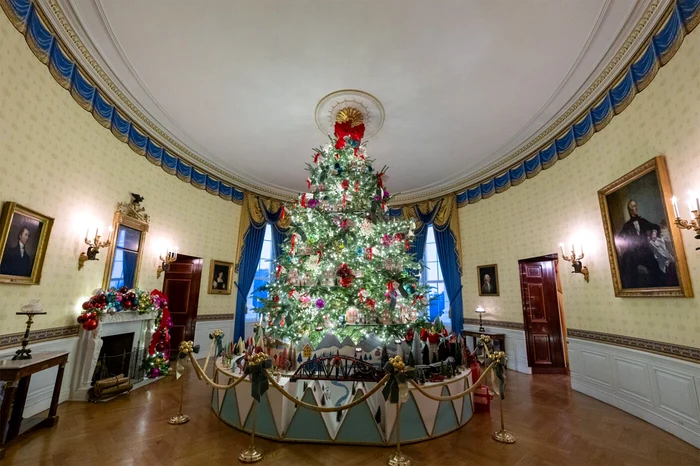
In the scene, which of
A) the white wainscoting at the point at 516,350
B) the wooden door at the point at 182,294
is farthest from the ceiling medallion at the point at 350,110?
the white wainscoting at the point at 516,350

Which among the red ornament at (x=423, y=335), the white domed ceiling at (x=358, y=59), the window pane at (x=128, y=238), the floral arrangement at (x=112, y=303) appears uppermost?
the white domed ceiling at (x=358, y=59)

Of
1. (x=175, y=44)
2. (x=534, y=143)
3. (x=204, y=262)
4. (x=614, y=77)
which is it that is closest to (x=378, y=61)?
(x=175, y=44)

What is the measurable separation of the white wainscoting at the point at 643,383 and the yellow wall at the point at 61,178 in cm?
809

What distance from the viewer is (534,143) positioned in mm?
6949

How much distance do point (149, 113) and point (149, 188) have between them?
152cm

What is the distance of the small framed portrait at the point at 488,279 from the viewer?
8.01 metres

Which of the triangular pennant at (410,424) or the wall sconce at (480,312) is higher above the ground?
the wall sconce at (480,312)

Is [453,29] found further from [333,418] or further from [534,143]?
[333,418]

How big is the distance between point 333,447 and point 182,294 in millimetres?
6167

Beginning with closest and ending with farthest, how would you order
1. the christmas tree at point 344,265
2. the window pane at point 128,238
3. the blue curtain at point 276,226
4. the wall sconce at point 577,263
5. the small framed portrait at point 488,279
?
1. the christmas tree at point 344,265
2. the wall sconce at point 577,263
3. the window pane at point 128,238
4. the small framed portrait at point 488,279
5. the blue curtain at point 276,226

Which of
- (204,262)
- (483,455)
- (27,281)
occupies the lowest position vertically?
(483,455)

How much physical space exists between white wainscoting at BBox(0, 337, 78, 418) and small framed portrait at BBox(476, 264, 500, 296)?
8.60 m

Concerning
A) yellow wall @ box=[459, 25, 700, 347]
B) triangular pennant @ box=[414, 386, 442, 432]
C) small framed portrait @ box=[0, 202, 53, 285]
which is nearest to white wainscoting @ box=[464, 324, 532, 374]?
yellow wall @ box=[459, 25, 700, 347]

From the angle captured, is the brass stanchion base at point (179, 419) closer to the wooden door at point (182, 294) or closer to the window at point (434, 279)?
the wooden door at point (182, 294)
